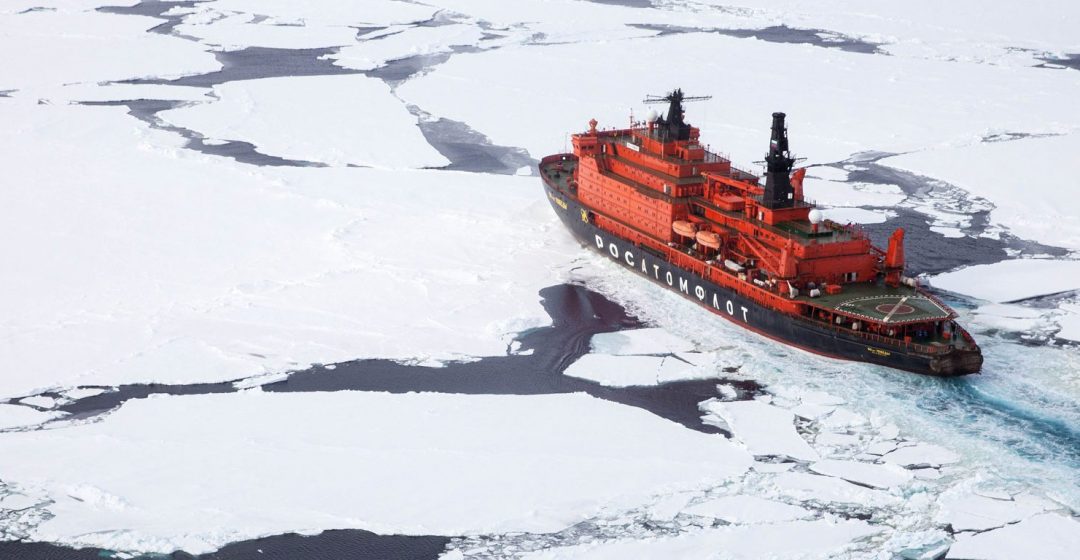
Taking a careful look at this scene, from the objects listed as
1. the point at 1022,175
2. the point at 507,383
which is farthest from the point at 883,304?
the point at 1022,175

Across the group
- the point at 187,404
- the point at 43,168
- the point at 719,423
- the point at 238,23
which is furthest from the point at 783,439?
the point at 238,23

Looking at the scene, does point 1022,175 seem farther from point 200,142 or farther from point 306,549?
point 200,142

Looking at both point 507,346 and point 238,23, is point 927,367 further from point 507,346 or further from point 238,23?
point 238,23

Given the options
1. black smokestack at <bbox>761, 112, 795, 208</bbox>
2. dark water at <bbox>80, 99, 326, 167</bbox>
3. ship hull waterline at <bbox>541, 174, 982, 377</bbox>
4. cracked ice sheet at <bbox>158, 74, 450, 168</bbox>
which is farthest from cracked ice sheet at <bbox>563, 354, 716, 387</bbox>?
dark water at <bbox>80, 99, 326, 167</bbox>

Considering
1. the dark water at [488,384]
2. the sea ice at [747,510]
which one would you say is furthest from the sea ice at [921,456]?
the dark water at [488,384]

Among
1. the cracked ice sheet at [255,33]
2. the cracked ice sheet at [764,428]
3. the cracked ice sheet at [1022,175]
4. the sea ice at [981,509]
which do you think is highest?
the cracked ice sheet at [255,33]

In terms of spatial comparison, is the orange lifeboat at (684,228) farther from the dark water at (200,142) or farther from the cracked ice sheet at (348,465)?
the dark water at (200,142)
